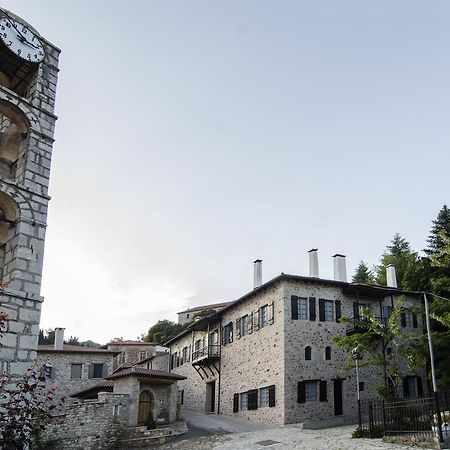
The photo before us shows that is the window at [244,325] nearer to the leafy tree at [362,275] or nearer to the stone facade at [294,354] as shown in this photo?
the stone facade at [294,354]

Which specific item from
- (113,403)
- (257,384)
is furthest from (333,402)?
(113,403)

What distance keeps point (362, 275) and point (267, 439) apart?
26.6 m

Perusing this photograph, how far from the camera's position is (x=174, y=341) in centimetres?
4419

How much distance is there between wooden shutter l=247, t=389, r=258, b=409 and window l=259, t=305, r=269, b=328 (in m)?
3.46

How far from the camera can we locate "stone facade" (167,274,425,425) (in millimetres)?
24922

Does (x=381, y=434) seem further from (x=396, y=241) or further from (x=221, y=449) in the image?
(x=396, y=241)

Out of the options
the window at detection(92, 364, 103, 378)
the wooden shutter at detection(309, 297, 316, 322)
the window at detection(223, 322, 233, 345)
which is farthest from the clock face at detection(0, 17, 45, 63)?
the window at detection(92, 364, 103, 378)

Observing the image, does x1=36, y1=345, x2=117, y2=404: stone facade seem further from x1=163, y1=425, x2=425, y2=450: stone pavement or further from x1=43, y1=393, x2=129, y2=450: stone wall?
x1=163, y1=425, x2=425, y2=450: stone pavement

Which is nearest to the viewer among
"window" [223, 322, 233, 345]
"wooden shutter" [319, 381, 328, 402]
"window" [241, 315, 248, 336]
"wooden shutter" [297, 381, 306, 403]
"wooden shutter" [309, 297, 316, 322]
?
"wooden shutter" [297, 381, 306, 403]

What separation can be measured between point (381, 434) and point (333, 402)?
744cm

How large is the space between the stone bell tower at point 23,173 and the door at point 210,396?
25435 mm

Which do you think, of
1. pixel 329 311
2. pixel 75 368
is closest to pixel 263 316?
pixel 329 311

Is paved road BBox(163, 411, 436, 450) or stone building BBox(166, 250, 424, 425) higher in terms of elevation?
stone building BBox(166, 250, 424, 425)

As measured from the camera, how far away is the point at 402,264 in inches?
1462
